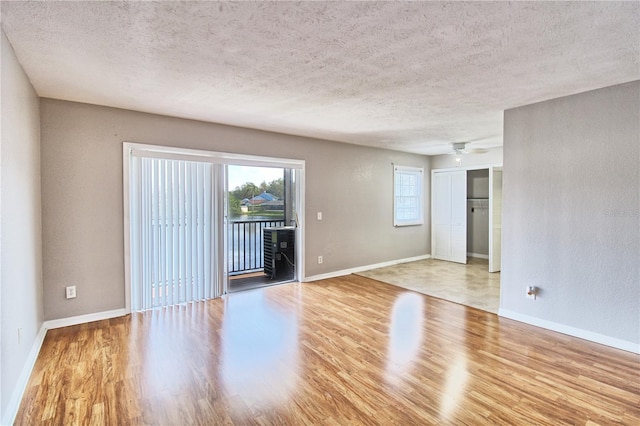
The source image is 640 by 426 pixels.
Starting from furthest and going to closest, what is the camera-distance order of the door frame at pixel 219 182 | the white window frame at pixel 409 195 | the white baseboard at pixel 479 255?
1. the white baseboard at pixel 479 255
2. the white window frame at pixel 409 195
3. the door frame at pixel 219 182

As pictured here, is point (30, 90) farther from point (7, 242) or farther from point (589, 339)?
point (589, 339)

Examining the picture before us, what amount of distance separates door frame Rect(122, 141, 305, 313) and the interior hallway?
1656 millimetres

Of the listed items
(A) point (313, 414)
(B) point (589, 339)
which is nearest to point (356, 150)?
(B) point (589, 339)

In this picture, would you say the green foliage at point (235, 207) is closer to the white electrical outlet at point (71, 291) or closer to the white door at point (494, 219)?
the white electrical outlet at point (71, 291)

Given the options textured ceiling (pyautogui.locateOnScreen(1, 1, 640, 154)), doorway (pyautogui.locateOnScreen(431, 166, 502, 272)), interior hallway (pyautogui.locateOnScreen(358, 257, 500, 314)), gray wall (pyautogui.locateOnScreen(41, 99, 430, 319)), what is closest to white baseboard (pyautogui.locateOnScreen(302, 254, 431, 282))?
interior hallway (pyautogui.locateOnScreen(358, 257, 500, 314))

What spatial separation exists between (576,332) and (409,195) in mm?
4256

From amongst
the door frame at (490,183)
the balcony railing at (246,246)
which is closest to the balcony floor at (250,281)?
the balcony railing at (246,246)

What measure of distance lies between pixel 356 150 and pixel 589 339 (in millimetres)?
4197

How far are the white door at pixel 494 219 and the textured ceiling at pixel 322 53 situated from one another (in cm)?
284

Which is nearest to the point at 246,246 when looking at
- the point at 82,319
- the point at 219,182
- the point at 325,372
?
the point at 219,182

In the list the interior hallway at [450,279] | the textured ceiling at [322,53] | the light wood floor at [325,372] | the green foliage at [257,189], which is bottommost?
the light wood floor at [325,372]

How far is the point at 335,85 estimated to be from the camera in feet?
9.78

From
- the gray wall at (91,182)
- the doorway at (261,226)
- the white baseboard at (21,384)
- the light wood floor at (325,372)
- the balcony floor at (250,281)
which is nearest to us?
the white baseboard at (21,384)

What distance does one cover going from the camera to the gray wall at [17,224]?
6.47 feet
